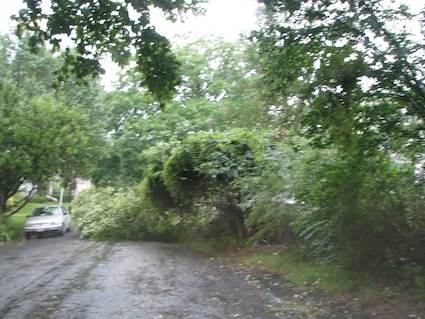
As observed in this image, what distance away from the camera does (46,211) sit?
2992 centimetres

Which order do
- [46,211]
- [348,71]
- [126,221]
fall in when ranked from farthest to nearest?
[46,211] < [126,221] < [348,71]

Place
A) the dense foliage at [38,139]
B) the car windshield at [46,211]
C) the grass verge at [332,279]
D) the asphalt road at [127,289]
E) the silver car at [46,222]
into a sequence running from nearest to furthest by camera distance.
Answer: the asphalt road at [127,289]
the grass verge at [332,279]
the dense foliage at [38,139]
the silver car at [46,222]
the car windshield at [46,211]

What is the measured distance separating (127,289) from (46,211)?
20.9 meters

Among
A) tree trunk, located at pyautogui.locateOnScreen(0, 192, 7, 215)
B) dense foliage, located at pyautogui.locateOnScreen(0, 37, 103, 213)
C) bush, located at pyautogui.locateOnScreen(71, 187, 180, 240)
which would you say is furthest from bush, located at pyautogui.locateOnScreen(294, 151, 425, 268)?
tree trunk, located at pyautogui.locateOnScreen(0, 192, 7, 215)

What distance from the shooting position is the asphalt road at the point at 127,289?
8367 mm

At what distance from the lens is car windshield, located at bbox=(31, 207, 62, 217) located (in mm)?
29297

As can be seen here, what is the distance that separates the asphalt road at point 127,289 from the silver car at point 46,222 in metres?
11.2

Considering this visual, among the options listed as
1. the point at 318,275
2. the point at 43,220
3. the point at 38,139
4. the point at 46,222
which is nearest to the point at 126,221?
the point at 46,222

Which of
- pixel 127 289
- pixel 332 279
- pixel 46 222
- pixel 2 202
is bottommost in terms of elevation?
pixel 127 289

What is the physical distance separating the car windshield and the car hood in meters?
0.77

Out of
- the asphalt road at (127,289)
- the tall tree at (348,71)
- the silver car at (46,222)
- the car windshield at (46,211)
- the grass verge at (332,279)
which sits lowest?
the asphalt road at (127,289)

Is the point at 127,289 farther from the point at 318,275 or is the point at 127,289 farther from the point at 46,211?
the point at 46,211

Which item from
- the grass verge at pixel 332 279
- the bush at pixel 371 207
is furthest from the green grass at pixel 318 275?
the bush at pixel 371 207

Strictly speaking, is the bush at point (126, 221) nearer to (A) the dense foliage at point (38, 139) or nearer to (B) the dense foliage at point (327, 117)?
(A) the dense foliage at point (38, 139)
